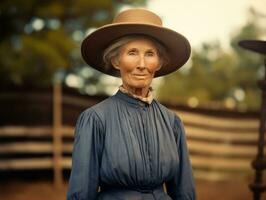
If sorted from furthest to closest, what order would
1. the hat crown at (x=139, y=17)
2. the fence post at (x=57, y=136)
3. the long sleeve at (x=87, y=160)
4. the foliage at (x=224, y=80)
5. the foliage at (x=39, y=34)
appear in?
the foliage at (x=224, y=80), the foliage at (x=39, y=34), the fence post at (x=57, y=136), the hat crown at (x=139, y=17), the long sleeve at (x=87, y=160)

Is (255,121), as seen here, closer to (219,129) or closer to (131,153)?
(219,129)

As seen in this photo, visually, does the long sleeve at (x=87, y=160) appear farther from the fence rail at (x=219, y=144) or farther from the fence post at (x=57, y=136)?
the fence rail at (x=219, y=144)

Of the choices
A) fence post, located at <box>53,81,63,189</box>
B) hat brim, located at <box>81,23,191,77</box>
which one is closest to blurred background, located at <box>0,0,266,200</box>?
fence post, located at <box>53,81,63,189</box>

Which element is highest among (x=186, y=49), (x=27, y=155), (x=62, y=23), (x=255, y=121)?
(x=62, y=23)

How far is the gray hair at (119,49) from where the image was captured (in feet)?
7.48

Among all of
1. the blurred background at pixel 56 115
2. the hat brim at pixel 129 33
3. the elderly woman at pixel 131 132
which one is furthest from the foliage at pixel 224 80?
the elderly woman at pixel 131 132

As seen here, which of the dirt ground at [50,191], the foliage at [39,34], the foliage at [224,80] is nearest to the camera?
the dirt ground at [50,191]

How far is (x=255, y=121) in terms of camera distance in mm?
8727

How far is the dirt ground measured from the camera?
21.4 ft

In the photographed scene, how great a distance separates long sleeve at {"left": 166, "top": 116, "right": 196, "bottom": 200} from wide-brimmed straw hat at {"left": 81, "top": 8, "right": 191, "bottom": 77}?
1.32 feet

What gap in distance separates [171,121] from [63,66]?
19.5ft

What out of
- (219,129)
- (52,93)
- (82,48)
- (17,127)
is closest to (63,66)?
(52,93)

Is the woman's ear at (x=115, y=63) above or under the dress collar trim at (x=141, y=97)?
above

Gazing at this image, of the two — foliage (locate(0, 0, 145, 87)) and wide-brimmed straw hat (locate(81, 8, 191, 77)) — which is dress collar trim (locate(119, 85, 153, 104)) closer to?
wide-brimmed straw hat (locate(81, 8, 191, 77))
